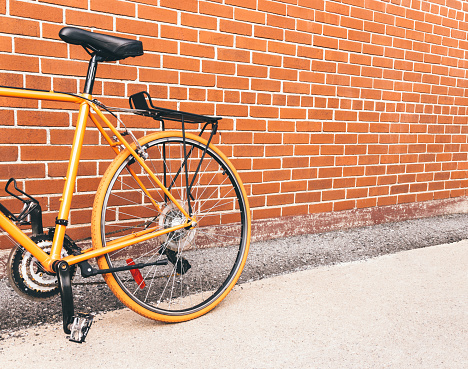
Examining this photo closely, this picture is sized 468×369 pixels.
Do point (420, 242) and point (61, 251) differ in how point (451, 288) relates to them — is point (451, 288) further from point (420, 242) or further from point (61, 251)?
point (61, 251)

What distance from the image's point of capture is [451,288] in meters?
2.44

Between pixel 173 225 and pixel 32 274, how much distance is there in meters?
0.66

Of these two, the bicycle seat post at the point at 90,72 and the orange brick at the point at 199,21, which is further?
the orange brick at the point at 199,21

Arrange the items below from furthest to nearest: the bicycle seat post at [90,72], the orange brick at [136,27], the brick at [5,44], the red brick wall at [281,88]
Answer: the orange brick at [136,27] → the red brick wall at [281,88] → the brick at [5,44] → the bicycle seat post at [90,72]

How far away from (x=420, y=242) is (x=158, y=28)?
8.60 feet

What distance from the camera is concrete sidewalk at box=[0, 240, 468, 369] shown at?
165 cm

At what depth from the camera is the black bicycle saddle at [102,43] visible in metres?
1.69

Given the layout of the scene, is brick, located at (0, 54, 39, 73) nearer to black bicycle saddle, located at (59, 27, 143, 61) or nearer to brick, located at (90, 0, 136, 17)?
brick, located at (90, 0, 136, 17)

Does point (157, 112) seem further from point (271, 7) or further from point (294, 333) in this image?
point (271, 7)

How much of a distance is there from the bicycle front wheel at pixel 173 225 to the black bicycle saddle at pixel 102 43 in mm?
398

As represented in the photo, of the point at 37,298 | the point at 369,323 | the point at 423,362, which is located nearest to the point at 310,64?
the point at 369,323

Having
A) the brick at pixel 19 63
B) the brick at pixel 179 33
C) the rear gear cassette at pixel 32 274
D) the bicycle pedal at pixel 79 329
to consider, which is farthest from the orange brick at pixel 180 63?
the bicycle pedal at pixel 79 329

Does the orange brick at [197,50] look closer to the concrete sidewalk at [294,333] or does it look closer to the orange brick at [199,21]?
the orange brick at [199,21]

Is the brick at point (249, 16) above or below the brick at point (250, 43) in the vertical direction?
above
